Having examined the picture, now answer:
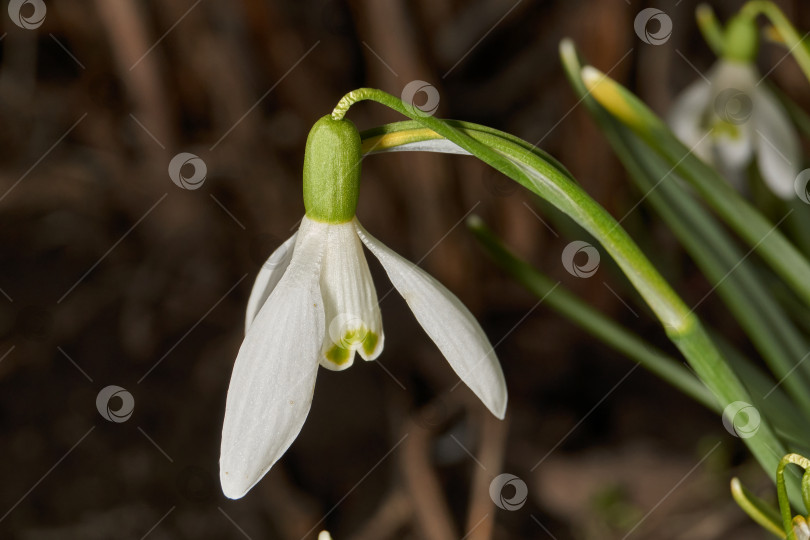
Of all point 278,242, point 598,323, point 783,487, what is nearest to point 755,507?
point 783,487

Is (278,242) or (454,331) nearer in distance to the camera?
(454,331)

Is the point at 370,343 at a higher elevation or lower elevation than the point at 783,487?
higher

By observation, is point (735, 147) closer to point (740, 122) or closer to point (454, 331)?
point (740, 122)

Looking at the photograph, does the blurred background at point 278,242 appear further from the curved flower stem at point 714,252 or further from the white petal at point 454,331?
the white petal at point 454,331

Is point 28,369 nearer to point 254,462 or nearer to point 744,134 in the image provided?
point 254,462

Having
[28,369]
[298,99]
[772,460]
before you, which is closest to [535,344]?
[298,99]

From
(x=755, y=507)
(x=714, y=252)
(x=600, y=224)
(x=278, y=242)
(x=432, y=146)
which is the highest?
(x=278, y=242)
